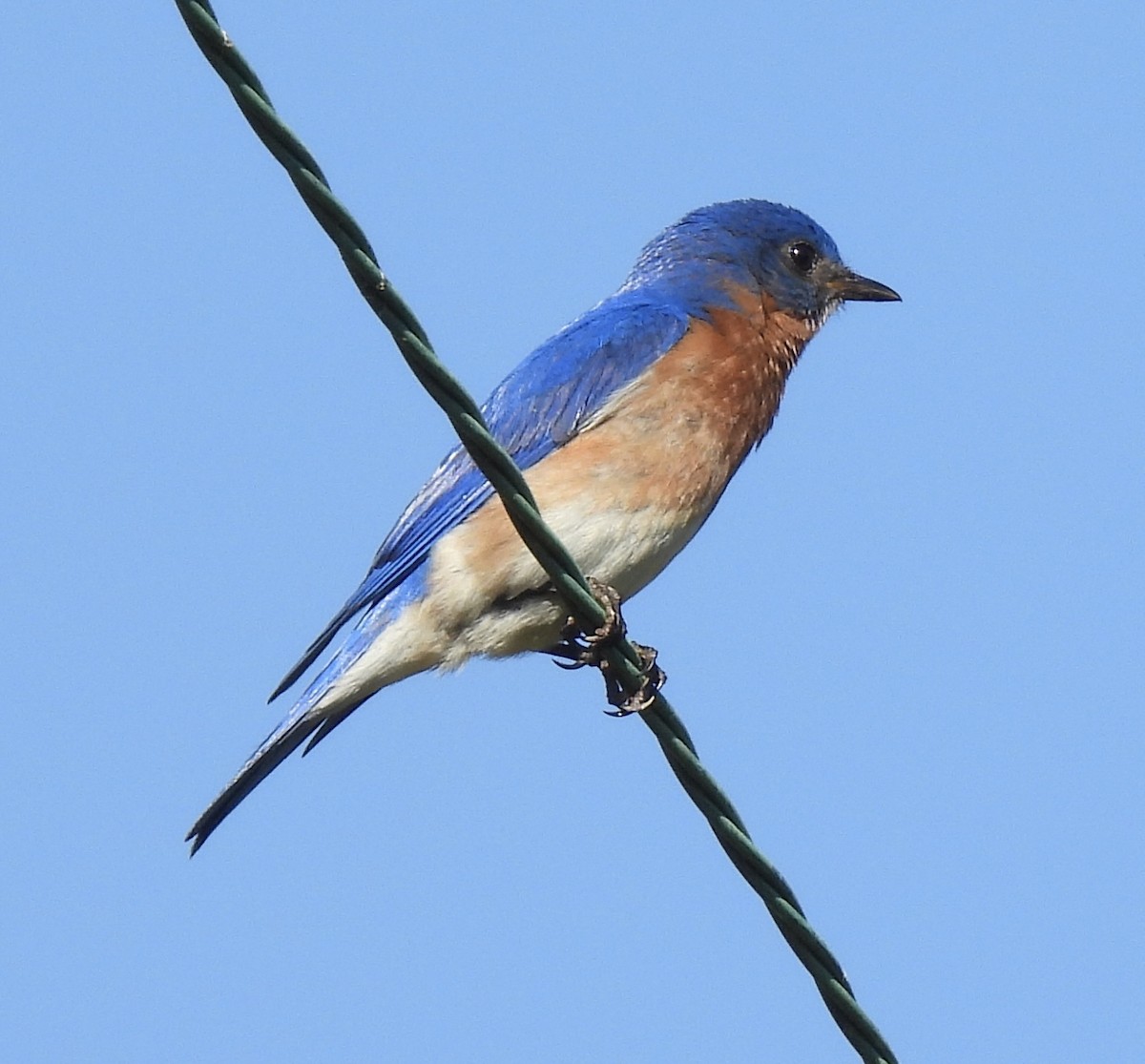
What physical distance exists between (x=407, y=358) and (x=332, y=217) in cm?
33

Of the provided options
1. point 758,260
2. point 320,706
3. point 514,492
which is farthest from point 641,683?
point 758,260

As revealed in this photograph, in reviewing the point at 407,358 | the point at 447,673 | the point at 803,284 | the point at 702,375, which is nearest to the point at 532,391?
the point at 702,375

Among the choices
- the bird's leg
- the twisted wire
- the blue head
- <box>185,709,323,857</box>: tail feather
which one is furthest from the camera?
the blue head

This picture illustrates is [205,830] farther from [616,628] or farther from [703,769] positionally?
[703,769]

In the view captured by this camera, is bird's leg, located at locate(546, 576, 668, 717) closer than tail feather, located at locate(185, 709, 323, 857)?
Yes

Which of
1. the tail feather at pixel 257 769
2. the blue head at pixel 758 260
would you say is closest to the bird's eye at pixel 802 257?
the blue head at pixel 758 260

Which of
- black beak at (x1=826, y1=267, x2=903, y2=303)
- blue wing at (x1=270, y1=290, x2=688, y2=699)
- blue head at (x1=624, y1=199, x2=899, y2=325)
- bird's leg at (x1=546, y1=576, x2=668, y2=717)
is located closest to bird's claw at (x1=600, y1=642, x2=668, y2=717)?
bird's leg at (x1=546, y1=576, x2=668, y2=717)

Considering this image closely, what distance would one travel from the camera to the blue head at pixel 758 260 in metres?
7.43

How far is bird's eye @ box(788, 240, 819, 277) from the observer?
305 inches

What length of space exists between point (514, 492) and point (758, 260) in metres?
4.14

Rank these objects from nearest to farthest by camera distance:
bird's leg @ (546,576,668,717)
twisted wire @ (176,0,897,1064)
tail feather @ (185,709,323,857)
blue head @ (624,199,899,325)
Answer: twisted wire @ (176,0,897,1064), bird's leg @ (546,576,668,717), tail feather @ (185,709,323,857), blue head @ (624,199,899,325)

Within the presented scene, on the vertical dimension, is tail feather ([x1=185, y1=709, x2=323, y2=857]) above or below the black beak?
below

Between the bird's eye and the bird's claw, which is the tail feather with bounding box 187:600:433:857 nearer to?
the bird's claw

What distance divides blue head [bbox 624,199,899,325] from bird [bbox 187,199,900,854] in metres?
0.43
